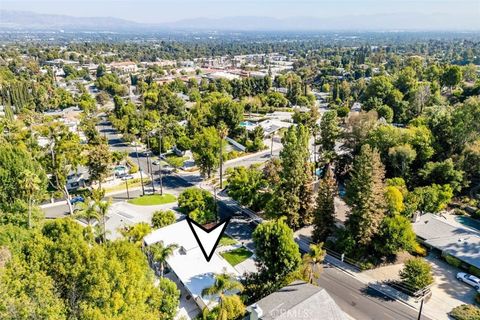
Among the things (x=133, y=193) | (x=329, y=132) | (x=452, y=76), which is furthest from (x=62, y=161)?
(x=452, y=76)

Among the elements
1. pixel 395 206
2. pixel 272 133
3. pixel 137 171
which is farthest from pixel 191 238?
pixel 272 133

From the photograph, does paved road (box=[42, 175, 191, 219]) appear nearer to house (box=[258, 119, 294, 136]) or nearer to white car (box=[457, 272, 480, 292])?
house (box=[258, 119, 294, 136])

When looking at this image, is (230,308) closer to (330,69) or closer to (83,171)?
(83,171)

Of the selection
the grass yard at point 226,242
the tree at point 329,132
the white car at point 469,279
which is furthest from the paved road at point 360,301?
the tree at point 329,132

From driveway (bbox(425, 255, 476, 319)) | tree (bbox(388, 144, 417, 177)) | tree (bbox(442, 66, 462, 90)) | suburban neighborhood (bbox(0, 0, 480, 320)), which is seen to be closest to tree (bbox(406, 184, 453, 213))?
suburban neighborhood (bbox(0, 0, 480, 320))

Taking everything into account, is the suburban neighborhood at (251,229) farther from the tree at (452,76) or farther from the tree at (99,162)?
the tree at (452,76)
